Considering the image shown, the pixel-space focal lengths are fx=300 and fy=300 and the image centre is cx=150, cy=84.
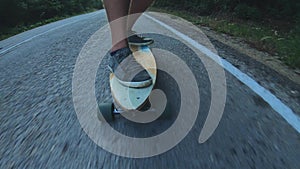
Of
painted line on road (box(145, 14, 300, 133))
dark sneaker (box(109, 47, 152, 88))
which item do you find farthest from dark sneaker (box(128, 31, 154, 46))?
painted line on road (box(145, 14, 300, 133))

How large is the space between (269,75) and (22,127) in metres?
1.95

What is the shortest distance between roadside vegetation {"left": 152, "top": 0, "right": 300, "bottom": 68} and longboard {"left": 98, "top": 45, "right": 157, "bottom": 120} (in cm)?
178

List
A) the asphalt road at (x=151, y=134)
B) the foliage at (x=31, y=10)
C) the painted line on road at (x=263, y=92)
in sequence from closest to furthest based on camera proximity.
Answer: the asphalt road at (x=151, y=134)
the painted line on road at (x=263, y=92)
the foliage at (x=31, y=10)

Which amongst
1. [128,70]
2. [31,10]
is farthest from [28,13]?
[128,70]

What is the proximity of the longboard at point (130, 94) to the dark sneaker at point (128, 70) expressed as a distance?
3 cm

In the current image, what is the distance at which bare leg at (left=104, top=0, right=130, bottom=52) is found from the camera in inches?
68.1

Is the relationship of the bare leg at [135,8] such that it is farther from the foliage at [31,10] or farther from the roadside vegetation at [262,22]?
the foliage at [31,10]

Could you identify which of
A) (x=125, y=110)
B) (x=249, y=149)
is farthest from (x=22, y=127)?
(x=249, y=149)

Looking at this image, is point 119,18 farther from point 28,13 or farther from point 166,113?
point 28,13

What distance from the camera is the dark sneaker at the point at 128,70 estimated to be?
61.9 inches

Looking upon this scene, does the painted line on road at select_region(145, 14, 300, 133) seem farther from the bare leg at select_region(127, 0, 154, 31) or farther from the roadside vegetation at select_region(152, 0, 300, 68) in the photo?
the bare leg at select_region(127, 0, 154, 31)

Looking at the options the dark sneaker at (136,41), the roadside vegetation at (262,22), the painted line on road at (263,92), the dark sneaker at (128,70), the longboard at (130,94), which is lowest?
the roadside vegetation at (262,22)

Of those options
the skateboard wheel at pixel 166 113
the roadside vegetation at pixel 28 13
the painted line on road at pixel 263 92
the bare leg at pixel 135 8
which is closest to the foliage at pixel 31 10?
the roadside vegetation at pixel 28 13

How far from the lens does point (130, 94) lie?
1569mm
